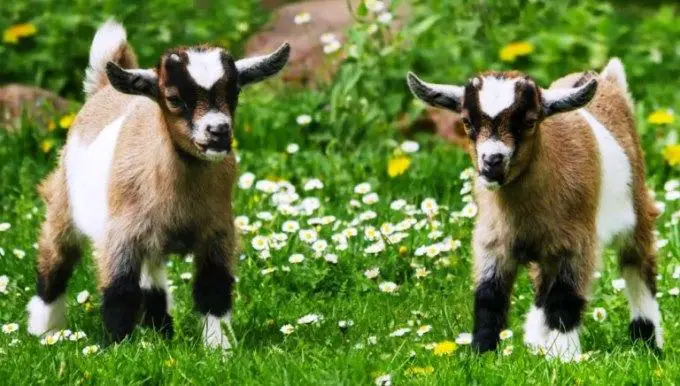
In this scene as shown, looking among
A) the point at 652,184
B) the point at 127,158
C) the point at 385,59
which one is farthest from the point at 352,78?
the point at 127,158

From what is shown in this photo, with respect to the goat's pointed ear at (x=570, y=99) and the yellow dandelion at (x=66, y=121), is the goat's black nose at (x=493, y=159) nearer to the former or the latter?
the goat's pointed ear at (x=570, y=99)

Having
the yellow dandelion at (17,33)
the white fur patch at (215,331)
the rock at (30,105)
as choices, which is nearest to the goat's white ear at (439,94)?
the white fur patch at (215,331)

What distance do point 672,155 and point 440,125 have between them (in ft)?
5.30

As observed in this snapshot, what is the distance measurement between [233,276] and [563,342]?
1336mm

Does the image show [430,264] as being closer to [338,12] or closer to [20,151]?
[20,151]

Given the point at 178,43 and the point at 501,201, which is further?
the point at 178,43

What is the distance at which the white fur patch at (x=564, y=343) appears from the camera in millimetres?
6020

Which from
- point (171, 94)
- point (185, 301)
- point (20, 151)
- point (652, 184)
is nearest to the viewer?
point (171, 94)

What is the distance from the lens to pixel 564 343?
6090 millimetres

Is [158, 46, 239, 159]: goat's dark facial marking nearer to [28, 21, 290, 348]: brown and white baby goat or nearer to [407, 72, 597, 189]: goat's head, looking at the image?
[28, 21, 290, 348]: brown and white baby goat

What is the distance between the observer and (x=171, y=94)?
6.07 metres

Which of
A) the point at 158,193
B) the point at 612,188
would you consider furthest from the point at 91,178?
the point at 612,188

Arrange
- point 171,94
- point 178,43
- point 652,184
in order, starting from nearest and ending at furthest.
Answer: point 171,94 < point 652,184 < point 178,43

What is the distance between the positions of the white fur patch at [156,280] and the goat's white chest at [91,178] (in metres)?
0.29
